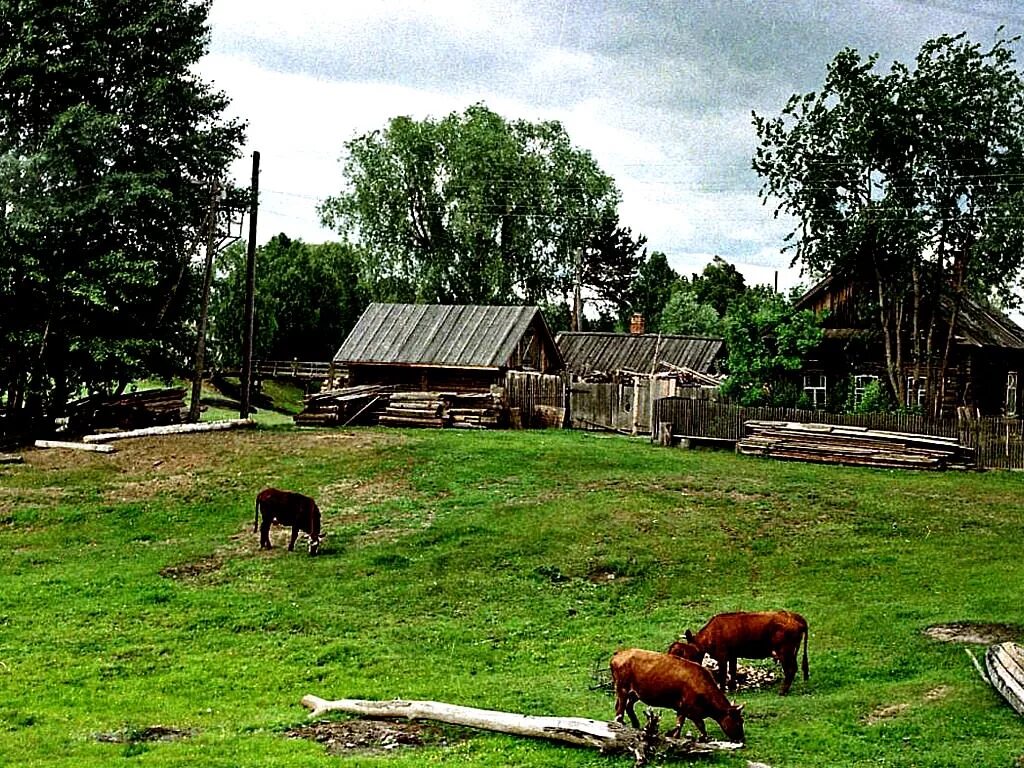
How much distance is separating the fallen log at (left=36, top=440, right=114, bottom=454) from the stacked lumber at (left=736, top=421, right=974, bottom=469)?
1975 cm

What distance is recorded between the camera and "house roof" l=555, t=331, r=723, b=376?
2393 inches

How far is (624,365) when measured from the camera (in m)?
61.2

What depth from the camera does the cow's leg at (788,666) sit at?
14.0m

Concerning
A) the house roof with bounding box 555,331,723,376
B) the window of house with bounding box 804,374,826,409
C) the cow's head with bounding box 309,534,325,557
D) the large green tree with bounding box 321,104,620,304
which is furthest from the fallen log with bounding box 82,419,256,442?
the large green tree with bounding box 321,104,620,304

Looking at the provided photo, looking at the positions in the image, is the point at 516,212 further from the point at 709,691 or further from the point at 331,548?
the point at 709,691

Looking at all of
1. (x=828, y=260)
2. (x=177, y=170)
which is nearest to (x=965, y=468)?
(x=828, y=260)

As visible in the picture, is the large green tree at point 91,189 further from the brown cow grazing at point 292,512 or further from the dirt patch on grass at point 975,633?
the dirt patch on grass at point 975,633

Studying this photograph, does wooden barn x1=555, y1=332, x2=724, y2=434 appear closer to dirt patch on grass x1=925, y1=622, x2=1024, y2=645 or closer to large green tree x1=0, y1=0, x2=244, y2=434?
large green tree x1=0, y1=0, x2=244, y2=434

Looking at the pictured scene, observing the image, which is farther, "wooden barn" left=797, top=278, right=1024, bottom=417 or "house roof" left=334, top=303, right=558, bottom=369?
"house roof" left=334, top=303, right=558, bottom=369

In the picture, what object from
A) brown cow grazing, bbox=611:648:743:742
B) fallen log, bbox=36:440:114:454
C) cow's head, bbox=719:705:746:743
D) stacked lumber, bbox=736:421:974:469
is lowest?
cow's head, bbox=719:705:746:743

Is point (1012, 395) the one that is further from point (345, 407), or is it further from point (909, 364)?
point (345, 407)

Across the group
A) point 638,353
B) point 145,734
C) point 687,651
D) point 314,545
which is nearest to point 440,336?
point 638,353

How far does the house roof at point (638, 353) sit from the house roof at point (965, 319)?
14677mm

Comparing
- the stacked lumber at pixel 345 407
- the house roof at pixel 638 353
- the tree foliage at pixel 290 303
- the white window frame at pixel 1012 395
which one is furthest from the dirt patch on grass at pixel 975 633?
the tree foliage at pixel 290 303
